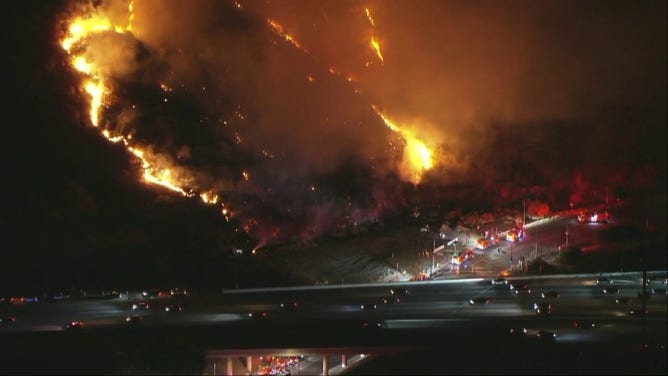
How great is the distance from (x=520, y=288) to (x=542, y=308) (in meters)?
3.52

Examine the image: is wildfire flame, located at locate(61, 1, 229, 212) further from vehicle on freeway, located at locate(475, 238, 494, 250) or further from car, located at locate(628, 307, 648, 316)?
car, located at locate(628, 307, 648, 316)

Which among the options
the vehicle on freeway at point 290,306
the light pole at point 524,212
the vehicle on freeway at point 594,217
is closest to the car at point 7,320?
the vehicle on freeway at point 290,306

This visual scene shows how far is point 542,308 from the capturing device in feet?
56.3

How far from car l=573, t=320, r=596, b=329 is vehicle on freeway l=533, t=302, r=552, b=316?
44.3 inches

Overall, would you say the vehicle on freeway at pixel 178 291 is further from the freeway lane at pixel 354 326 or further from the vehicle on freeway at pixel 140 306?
the vehicle on freeway at pixel 140 306

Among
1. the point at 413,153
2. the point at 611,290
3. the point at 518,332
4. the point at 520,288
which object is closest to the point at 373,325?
the point at 518,332

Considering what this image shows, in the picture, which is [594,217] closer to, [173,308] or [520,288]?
[520,288]

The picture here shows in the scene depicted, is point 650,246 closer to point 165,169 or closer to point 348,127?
point 348,127

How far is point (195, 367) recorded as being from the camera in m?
12.2

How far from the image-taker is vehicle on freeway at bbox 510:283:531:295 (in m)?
20.2

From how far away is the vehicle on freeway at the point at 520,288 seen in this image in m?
20.2

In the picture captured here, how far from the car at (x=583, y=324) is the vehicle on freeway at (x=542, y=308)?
1.12 metres

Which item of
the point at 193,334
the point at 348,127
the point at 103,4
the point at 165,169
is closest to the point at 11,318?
the point at 193,334

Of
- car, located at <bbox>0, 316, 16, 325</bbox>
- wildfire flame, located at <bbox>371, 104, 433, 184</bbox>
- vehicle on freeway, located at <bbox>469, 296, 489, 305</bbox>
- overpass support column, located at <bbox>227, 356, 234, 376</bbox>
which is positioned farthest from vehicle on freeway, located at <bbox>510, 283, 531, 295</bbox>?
car, located at <bbox>0, 316, 16, 325</bbox>
